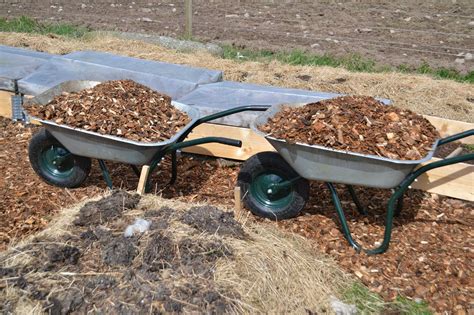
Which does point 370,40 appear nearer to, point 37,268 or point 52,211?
point 52,211

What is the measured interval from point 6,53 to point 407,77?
17.1 feet

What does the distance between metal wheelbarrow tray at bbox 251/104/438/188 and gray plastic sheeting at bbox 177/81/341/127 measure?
4.63 ft

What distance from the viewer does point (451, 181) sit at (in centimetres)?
461

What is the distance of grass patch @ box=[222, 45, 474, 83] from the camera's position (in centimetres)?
830

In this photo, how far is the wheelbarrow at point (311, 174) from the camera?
3.57m

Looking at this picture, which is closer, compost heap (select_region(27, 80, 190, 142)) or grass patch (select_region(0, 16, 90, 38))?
compost heap (select_region(27, 80, 190, 142))

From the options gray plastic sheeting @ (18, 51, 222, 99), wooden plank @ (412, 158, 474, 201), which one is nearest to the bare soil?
gray plastic sheeting @ (18, 51, 222, 99)

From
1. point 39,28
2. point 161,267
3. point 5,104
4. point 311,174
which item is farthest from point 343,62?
point 161,267

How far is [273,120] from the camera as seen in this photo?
4.05 meters

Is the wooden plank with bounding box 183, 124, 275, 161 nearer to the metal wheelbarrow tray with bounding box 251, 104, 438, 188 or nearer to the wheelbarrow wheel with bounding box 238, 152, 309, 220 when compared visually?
the wheelbarrow wheel with bounding box 238, 152, 309, 220

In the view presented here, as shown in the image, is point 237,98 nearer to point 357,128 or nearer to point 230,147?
point 230,147

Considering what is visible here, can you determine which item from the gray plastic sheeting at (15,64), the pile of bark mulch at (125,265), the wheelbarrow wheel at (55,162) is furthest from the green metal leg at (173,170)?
the gray plastic sheeting at (15,64)

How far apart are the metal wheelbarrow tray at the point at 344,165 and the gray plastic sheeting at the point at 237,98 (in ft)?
4.63

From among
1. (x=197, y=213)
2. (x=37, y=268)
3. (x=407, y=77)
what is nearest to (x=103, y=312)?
(x=37, y=268)
